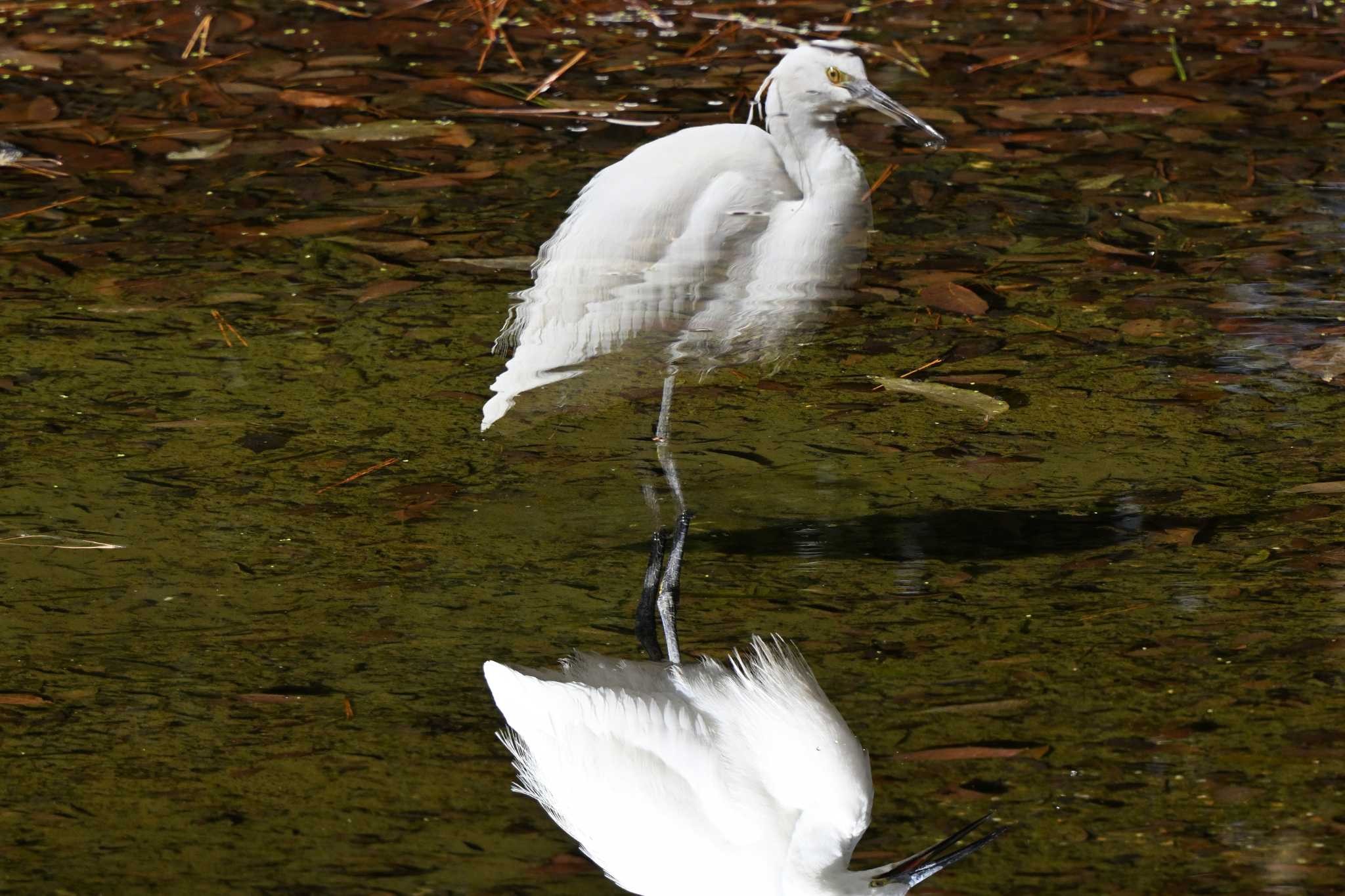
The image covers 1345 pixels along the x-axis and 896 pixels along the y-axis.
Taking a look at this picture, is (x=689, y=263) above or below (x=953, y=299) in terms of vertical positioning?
above

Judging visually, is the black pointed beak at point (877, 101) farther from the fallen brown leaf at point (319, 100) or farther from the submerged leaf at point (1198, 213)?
the fallen brown leaf at point (319, 100)

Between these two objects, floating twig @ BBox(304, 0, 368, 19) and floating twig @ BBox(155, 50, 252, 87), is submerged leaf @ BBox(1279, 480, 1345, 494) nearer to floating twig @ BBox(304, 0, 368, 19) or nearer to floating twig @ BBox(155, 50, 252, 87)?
floating twig @ BBox(155, 50, 252, 87)

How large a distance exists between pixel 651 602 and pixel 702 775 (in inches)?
16.9

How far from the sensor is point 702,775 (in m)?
1.71

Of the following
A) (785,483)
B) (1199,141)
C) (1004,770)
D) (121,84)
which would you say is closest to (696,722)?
(1004,770)

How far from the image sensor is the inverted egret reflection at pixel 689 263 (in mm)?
2420

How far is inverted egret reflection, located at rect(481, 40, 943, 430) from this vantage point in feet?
7.94

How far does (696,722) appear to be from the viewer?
1825 mm

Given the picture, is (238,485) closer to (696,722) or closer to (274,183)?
(696,722)

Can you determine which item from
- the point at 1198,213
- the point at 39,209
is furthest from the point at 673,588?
the point at 39,209

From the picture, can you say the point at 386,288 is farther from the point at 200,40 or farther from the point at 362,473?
the point at 200,40

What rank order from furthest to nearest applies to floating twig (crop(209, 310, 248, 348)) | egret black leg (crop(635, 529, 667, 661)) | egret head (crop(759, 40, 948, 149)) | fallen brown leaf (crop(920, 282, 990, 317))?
1. fallen brown leaf (crop(920, 282, 990, 317))
2. floating twig (crop(209, 310, 248, 348))
3. egret head (crop(759, 40, 948, 149))
4. egret black leg (crop(635, 529, 667, 661))

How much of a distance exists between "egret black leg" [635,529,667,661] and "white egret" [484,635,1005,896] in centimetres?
4

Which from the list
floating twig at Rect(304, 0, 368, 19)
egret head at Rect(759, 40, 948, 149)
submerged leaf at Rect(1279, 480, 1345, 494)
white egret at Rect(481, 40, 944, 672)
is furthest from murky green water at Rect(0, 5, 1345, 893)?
floating twig at Rect(304, 0, 368, 19)
